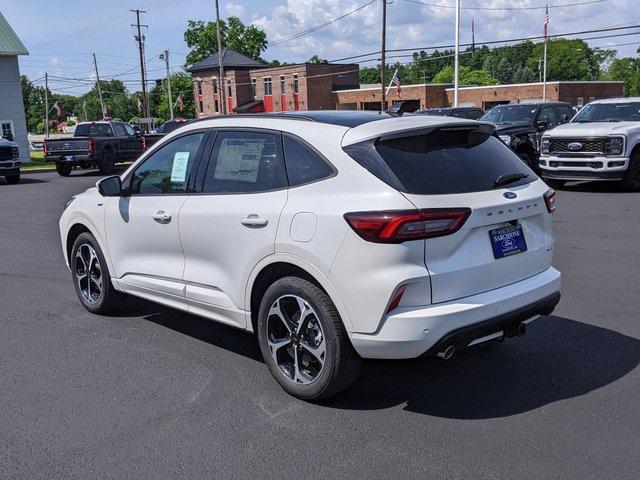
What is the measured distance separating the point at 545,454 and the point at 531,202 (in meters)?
1.56

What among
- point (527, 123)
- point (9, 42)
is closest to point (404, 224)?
point (527, 123)

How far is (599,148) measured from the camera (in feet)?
47.6

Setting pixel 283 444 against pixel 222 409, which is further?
pixel 222 409

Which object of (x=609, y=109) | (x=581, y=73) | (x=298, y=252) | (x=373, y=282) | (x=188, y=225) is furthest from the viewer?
(x=581, y=73)

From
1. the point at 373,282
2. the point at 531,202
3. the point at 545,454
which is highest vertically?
the point at 531,202

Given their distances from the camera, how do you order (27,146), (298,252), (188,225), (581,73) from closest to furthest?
(298,252) < (188,225) < (27,146) < (581,73)

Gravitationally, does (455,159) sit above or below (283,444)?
above

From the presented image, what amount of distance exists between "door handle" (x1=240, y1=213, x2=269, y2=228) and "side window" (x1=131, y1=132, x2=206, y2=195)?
884 mm

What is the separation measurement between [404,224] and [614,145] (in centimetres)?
1223

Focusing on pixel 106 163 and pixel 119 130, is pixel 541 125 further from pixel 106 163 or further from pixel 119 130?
pixel 119 130

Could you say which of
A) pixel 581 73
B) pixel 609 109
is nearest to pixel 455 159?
pixel 609 109

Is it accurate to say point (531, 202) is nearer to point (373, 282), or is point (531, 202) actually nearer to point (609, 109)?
point (373, 282)

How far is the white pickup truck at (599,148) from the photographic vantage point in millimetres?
14383

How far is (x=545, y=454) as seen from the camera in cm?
360
